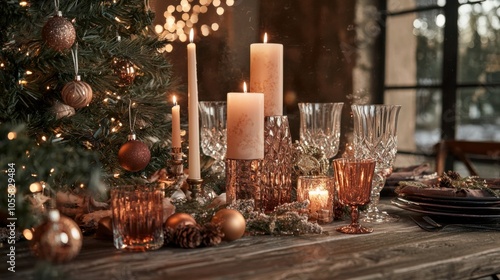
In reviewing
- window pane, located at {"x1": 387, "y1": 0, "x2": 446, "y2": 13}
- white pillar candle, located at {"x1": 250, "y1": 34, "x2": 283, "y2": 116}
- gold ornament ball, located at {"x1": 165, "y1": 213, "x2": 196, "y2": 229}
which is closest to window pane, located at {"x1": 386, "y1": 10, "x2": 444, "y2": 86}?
window pane, located at {"x1": 387, "y1": 0, "x2": 446, "y2": 13}

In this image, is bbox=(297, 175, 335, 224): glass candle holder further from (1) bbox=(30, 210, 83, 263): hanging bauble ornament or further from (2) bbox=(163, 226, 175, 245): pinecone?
(1) bbox=(30, 210, 83, 263): hanging bauble ornament

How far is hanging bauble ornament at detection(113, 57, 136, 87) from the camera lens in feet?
4.96

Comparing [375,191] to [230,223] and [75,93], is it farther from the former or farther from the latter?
[75,93]

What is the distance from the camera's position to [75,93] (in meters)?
1.32

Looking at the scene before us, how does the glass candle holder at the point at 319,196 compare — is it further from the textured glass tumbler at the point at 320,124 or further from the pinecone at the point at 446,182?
the pinecone at the point at 446,182

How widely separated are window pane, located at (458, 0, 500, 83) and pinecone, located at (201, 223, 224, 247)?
2.45 m

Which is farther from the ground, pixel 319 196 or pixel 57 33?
pixel 57 33

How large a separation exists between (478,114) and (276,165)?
2.21 m

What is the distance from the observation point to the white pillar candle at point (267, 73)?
143 centimetres

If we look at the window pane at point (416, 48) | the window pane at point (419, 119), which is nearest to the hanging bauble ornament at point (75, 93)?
the window pane at point (416, 48)

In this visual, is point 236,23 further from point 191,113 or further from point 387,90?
point 387,90

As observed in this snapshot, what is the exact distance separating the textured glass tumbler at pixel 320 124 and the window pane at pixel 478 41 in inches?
77.1

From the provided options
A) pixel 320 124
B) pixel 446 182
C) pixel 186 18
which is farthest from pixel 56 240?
pixel 186 18

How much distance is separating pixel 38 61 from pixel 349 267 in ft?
2.57
